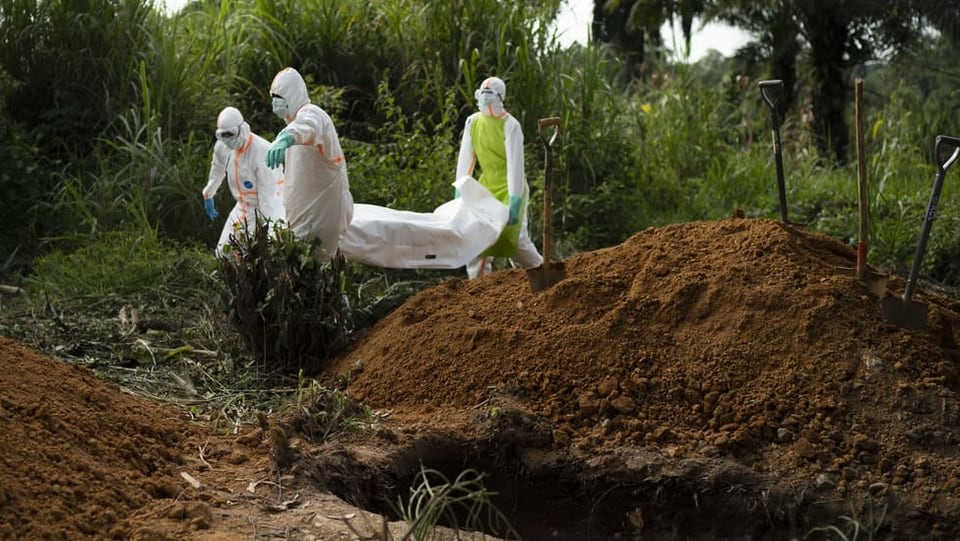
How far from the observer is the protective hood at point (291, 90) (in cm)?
680

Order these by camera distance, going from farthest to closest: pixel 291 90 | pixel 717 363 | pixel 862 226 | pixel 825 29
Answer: pixel 825 29 < pixel 291 90 < pixel 862 226 < pixel 717 363

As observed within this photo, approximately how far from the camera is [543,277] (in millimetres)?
Result: 6051

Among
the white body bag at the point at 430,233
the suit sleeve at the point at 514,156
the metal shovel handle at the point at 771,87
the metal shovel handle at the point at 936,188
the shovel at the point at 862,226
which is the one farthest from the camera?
the suit sleeve at the point at 514,156

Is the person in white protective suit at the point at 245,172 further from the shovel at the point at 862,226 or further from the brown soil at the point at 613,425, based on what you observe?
the shovel at the point at 862,226

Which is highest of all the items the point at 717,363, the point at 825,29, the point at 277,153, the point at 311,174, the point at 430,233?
the point at 825,29

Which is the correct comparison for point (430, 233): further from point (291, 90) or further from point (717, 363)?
point (717, 363)

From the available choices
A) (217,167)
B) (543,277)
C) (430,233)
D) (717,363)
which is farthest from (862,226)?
(217,167)

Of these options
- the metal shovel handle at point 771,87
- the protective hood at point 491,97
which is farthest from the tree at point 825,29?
the metal shovel handle at point 771,87

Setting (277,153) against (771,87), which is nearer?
(771,87)

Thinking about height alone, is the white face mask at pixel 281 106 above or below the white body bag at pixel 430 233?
above

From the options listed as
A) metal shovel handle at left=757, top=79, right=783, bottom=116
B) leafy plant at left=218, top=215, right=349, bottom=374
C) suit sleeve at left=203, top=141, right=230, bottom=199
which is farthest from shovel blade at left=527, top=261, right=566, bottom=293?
suit sleeve at left=203, top=141, right=230, bottom=199

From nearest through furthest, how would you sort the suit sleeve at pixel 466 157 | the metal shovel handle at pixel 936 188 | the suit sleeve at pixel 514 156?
the metal shovel handle at pixel 936 188 → the suit sleeve at pixel 514 156 → the suit sleeve at pixel 466 157

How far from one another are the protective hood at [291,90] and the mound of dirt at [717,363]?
1.48 metres

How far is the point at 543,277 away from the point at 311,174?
5.01 feet
